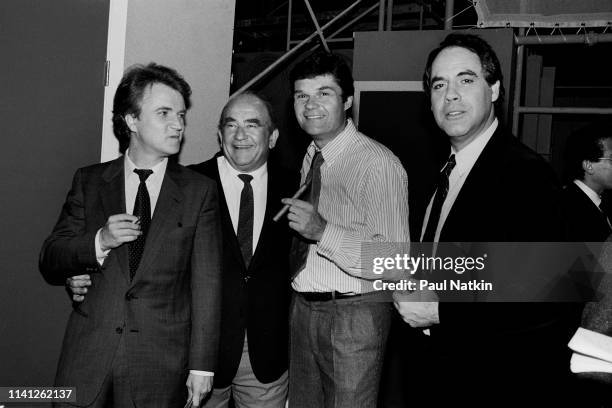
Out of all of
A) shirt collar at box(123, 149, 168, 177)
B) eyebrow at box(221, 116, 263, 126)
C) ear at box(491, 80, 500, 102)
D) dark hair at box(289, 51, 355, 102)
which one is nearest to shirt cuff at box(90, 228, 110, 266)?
shirt collar at box(123, 149, 168, 177)

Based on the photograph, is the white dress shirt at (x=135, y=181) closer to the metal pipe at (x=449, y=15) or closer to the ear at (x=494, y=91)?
the ear at (x=494, y=91)

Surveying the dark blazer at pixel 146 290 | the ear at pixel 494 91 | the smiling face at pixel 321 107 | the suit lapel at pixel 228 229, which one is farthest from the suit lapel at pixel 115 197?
the ear at pixel 494 91

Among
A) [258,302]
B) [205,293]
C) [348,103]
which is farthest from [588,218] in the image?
[205,293]

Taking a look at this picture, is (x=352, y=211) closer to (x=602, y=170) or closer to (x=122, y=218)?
(x=122, y=218)

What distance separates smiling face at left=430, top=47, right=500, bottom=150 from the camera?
1528mm

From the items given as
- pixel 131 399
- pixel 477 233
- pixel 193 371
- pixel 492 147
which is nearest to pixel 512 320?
pixel 477 233

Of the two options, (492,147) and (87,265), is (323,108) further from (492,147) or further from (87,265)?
(87,265)

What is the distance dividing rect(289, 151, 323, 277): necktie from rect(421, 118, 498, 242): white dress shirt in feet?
2.02

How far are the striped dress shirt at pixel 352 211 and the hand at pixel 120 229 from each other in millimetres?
656

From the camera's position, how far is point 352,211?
1.95m

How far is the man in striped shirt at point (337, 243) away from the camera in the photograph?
6.09 feet

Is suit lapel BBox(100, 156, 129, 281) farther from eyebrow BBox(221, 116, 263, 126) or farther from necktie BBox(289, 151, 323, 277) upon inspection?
necktie BBox(289, 151, 323, 277)

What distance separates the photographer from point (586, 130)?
3.14m

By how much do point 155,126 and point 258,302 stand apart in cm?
80
